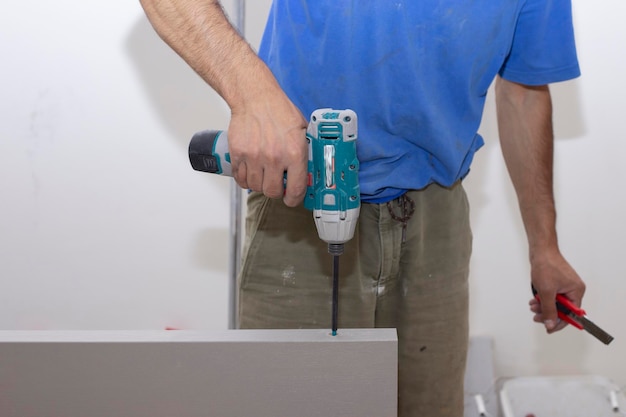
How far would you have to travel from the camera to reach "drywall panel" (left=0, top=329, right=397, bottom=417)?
90 cm

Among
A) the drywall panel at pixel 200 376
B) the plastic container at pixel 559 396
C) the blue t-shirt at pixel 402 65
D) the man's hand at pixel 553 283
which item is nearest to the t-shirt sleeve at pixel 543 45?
the blue t-shirt at pixel 402 65

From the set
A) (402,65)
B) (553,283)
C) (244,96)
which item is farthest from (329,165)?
(553,283)

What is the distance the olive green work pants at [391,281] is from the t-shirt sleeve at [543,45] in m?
0.27

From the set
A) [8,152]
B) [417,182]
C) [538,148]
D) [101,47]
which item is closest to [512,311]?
[538,148]

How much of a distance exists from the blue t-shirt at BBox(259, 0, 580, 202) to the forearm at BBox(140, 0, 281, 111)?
→ 20cm

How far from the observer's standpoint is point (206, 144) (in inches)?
40.2

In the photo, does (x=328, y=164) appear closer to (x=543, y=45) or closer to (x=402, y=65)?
(x=402, y=65)

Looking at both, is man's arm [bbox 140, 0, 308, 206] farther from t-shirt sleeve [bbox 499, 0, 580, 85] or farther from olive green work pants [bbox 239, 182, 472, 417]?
t-shirt sleeve [bbox 499, 0, 580, 85]

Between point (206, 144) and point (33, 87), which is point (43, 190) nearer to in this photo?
point (33, 87)

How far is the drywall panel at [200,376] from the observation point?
0.90m

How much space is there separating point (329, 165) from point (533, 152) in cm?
68

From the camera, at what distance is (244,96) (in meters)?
0.96

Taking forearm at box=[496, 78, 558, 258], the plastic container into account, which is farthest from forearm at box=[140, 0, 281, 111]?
the plastic container

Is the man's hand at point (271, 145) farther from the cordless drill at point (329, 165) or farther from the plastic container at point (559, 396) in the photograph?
the plastic container at point (559, 396)
